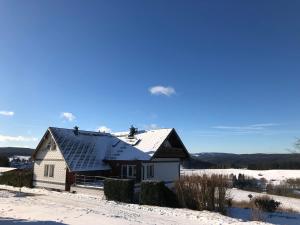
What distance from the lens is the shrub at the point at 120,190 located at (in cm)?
2714

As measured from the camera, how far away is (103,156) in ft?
122

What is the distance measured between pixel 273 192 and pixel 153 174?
136ft

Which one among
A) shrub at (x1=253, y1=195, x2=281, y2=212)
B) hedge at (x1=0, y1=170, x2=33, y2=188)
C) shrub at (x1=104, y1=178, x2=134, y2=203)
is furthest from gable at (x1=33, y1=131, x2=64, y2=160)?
shrub at (x1=253, y1=195, x2=281, y2=212)

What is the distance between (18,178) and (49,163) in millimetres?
5080

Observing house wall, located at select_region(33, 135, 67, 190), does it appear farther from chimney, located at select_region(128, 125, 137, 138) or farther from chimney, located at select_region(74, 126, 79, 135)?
chimney, located at select_region(128, 125, 137, 138)

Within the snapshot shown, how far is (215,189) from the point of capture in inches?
942

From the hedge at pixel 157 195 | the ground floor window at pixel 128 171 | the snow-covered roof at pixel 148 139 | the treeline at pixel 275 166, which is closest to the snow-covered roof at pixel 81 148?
the ground floor window at pixel 128 171

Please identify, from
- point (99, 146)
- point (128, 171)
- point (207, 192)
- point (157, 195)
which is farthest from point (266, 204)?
point (99, 146)

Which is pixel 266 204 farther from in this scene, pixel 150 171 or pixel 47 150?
pixel 47 150

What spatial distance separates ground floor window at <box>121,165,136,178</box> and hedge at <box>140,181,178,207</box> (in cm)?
855

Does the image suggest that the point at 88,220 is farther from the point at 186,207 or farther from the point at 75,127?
the point at 75,127

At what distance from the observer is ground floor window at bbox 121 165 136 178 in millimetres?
35263

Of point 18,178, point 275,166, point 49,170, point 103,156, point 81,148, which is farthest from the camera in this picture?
point 275,166

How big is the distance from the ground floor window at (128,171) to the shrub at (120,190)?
23.2ft
